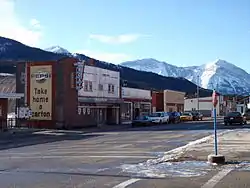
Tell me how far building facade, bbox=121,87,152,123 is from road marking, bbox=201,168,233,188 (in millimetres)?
53178

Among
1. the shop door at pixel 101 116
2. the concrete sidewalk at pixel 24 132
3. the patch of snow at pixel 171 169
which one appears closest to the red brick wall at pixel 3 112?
the concrete sidewalk at pixel 24 132

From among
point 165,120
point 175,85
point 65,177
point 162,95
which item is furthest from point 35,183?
point 175,85

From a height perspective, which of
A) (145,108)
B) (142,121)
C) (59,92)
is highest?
(59,92)

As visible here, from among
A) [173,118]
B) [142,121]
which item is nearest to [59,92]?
[142,121]

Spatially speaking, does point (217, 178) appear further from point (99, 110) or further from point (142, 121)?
point (142, 121)

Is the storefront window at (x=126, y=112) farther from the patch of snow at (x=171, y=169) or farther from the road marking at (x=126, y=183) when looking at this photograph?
the road marking at (x=126, y=183)

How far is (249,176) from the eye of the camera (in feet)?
44.2

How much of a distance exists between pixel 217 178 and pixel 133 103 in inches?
2421

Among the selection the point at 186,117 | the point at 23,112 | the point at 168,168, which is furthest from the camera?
the point at 186,117

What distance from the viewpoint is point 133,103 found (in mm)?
74625

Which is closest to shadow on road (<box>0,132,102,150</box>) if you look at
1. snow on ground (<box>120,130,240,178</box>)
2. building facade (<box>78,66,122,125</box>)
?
snow on ground (<box>120,130,240,178</box>)

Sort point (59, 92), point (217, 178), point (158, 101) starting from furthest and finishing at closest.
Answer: point (158, 101), point (59, 92), point (217, 178)

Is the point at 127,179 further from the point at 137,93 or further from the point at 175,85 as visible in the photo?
the point at 175,85

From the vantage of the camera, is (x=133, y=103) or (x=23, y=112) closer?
(x=23, y=112)
